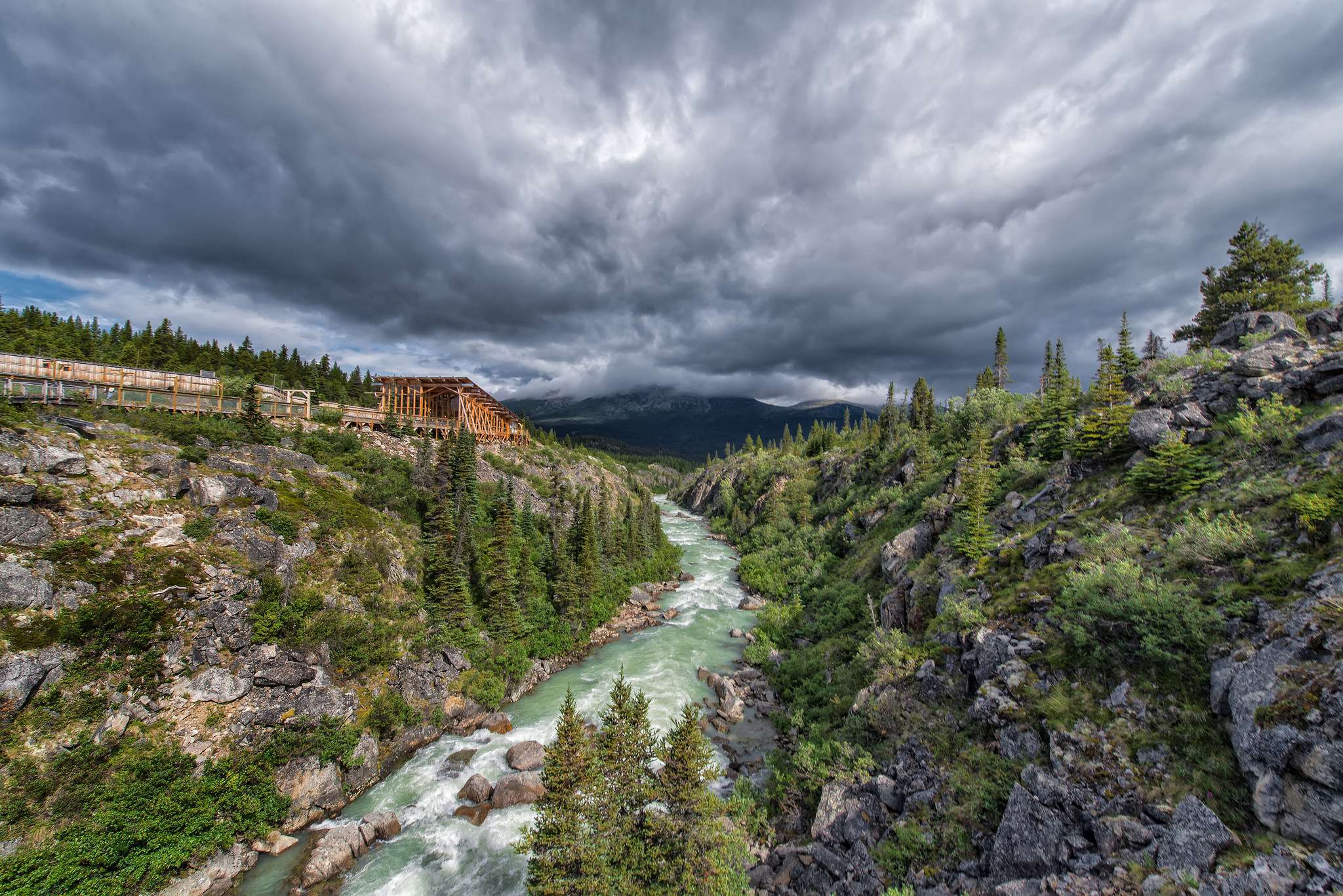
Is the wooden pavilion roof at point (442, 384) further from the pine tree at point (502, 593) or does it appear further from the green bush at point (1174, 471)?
the green bush at point (1174, 471)

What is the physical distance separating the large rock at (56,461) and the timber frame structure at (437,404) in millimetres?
24982

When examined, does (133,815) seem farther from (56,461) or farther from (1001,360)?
(1001,360)

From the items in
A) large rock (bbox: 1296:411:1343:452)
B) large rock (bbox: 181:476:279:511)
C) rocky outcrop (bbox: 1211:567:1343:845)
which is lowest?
rocky outcrop (bbox: 1211:567:1343:845)

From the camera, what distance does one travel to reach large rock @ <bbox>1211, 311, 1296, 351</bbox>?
22.0 m

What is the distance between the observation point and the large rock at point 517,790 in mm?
20469

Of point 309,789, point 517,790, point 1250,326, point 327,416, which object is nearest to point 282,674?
point 309,789

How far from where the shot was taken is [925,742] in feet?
53.5

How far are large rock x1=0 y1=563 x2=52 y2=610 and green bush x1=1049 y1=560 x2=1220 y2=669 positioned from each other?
37348 mm

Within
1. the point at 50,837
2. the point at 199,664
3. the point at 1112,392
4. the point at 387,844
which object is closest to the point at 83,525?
the point at 199,664

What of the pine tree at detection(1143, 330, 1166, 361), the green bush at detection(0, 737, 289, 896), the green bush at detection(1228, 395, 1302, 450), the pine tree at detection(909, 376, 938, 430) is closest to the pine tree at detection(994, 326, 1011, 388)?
the pine tree at detection(909, 376, 938, 430)

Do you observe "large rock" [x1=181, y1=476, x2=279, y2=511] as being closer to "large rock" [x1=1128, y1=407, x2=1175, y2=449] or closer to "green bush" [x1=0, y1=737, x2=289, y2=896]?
"green bush" [x1=0, y1=737, x2=289, y2=896]

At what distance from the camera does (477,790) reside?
68.3ft

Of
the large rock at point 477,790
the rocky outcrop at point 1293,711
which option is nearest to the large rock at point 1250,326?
the rocky outcrop at point 1293,711

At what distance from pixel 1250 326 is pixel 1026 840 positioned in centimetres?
2900
